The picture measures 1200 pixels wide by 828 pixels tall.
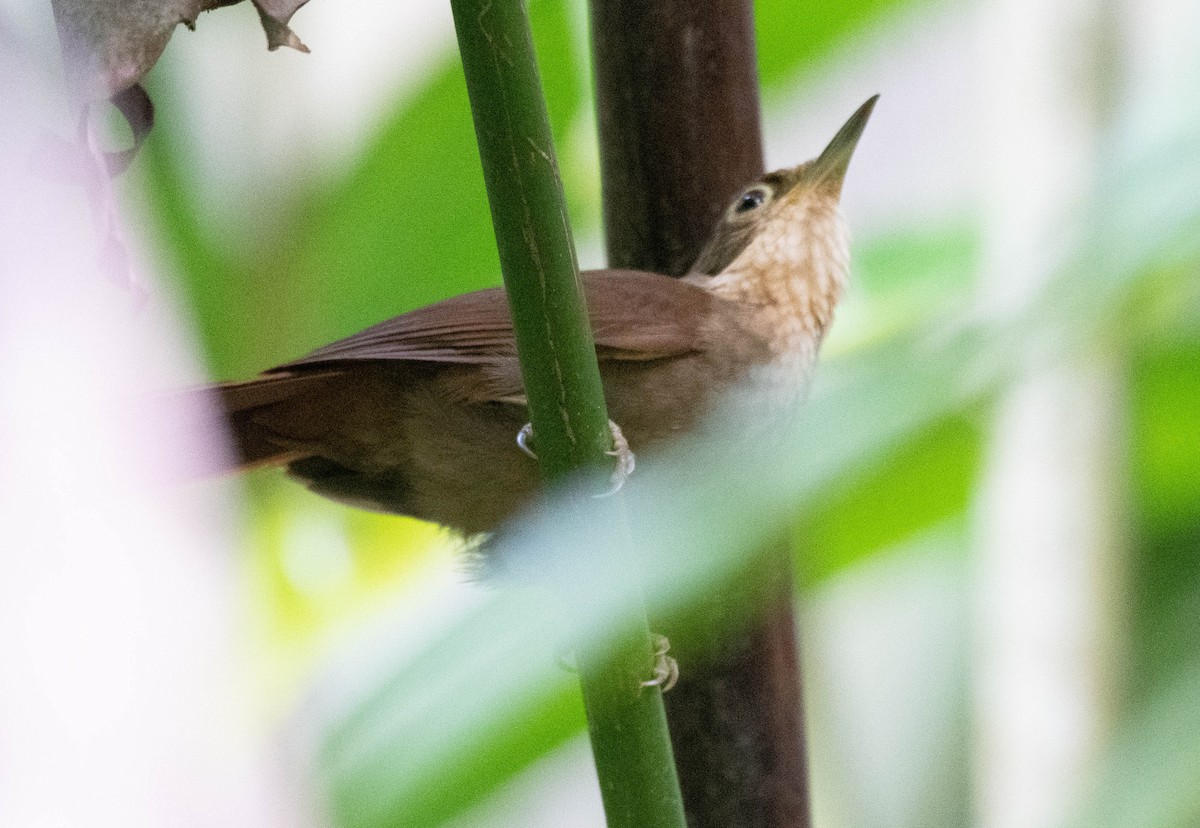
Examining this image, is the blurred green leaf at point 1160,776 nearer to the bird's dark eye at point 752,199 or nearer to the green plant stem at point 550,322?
the green plant stem at point 550,322

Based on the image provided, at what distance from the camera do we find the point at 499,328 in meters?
1.54

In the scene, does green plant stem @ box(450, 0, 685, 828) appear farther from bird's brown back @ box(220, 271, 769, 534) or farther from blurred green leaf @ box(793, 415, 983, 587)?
bird's brown back @ box(220, 271, 769, 534)

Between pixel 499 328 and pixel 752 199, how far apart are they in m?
0.46

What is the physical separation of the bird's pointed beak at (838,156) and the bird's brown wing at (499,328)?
427 millimetres

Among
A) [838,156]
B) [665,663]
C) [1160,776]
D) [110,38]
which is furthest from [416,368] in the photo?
[1160,776]

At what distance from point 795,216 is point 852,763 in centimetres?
91

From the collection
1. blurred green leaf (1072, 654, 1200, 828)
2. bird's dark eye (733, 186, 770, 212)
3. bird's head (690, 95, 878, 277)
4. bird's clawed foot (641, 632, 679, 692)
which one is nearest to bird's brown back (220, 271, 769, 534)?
bird's dark eye (733, 186, 770, 212)

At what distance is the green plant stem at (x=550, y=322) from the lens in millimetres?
718

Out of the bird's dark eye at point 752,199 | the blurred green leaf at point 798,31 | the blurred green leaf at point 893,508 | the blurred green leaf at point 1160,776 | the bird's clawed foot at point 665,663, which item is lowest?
the bird's clawed foot at point 665,663

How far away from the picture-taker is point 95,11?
76 cm

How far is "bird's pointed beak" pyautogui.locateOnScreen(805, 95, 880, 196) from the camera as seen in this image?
1862 mm

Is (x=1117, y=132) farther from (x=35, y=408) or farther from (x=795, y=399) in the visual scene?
(x=35, y=408)

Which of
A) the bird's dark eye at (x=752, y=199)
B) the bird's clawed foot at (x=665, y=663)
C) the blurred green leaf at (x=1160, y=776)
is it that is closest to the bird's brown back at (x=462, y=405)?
the bird's dark eye at (x=752, y=199)

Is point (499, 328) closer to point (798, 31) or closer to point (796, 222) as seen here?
point (798, 31)
